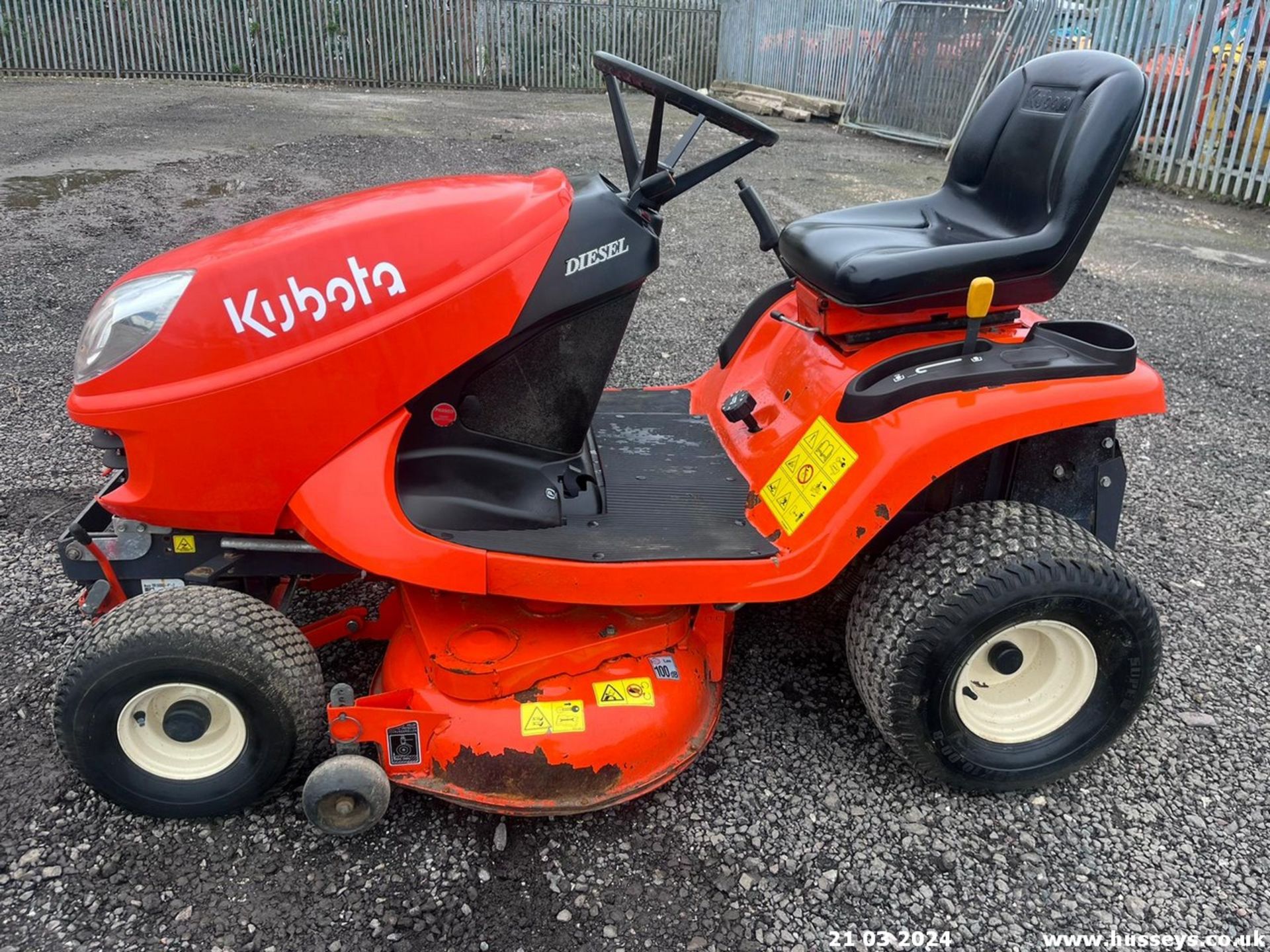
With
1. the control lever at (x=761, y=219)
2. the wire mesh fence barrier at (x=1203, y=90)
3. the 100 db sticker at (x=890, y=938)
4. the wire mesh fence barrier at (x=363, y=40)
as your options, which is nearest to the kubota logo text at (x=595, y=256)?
the control lever at (x=761, y=219)

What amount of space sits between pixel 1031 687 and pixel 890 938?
70 centimetres

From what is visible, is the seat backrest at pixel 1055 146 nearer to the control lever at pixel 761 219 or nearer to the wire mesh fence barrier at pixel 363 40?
the control lever at pixel 761 219

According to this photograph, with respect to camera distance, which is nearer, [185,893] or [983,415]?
[185,893]

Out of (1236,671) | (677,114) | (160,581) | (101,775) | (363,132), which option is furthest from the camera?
(677,114)

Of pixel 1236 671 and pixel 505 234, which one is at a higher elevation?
pixel 505 234

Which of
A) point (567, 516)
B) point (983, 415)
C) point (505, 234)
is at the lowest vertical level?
point (567, 516)

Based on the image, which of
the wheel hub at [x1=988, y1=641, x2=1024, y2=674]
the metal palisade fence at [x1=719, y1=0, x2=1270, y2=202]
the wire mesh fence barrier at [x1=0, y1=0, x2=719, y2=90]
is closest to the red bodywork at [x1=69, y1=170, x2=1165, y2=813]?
the wheel hub at [x1=988, y1=641, x2=1024, y2=674]

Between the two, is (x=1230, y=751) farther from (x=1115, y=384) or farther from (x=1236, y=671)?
(x=1115, y=384)

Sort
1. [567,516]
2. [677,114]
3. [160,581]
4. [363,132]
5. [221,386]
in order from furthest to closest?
[677,114]
[363,132]
[567,516]
[160,581]
[221,386]

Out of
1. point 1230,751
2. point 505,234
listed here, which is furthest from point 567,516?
point 1230,751

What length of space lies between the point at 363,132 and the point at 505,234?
8.23 m

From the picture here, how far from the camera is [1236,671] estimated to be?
2.60m

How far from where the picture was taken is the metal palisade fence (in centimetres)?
798

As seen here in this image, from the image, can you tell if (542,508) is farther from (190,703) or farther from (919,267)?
(919,267)
